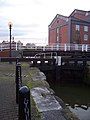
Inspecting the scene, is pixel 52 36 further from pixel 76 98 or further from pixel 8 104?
pixel 8 104

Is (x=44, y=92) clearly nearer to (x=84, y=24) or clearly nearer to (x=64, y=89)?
(x=64, y=89)

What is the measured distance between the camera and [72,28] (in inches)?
1928

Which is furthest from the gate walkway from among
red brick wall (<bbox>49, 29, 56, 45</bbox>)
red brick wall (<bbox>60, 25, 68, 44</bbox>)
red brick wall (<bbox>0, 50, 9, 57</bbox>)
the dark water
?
red brick wall (<bbox>49, 29, 56, 45</bbox>)

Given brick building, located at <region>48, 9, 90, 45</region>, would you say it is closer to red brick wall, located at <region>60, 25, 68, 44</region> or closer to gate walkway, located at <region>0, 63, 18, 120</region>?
red brick wall, located at <region>60, 25, 68, 44</region>

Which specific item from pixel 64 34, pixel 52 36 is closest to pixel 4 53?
pixel 64 34

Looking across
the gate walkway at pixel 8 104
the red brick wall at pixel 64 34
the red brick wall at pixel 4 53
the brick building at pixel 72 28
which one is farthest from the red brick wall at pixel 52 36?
the gate walkway at pixel 8 104

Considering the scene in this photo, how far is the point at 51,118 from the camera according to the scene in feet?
19.6

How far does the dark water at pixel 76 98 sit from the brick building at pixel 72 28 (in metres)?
29.5

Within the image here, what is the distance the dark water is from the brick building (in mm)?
29471

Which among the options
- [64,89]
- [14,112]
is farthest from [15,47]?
[14,112]

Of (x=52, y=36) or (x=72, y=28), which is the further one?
(x=52, y=36)

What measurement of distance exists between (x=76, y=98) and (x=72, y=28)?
116ft

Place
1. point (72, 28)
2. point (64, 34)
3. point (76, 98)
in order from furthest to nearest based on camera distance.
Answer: point (64, 34)
point (72, 28)
point (76, 98)

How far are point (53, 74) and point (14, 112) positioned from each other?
572 inches
